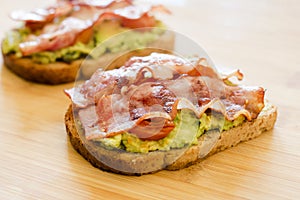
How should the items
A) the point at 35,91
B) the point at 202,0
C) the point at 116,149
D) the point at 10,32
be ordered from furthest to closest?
the point at 202,0, the point at 10,32, the point at 35,91, the point at 116,149

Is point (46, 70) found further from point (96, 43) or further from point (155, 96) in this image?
point (155, 96)

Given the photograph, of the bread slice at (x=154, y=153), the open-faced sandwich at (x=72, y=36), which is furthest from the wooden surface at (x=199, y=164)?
the open-faced sandwich at (x=72, y=36)

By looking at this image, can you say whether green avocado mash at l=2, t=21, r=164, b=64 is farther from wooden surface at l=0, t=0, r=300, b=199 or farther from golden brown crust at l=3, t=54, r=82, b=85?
wooden surface at l=0, t=0, r=300, b=199

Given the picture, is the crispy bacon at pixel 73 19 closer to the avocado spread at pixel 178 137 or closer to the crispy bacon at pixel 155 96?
the crispy bacon at pixel 155 96

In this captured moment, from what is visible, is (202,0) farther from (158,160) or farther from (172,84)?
(158,160)

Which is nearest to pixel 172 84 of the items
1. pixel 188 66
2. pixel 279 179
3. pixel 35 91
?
pixel 188 66
